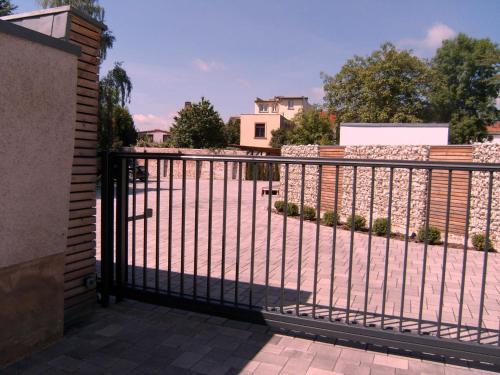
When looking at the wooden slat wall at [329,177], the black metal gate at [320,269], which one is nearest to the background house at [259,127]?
the wooden slat wall at [329,177]

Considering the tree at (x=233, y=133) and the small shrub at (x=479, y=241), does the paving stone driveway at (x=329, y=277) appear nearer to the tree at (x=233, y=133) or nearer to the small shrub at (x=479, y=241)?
the small shrub at (x=479, y=241)

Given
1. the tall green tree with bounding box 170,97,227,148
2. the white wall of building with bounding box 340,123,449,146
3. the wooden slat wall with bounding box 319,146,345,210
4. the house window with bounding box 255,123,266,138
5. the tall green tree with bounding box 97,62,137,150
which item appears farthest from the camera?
the house window with bounding box 255,123,266,138

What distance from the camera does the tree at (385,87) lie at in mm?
32156

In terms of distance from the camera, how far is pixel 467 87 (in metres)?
42.8

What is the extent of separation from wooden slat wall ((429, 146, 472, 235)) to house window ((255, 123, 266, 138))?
1636 inches

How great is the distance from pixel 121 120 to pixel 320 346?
41807 millimetres

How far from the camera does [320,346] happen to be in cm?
322

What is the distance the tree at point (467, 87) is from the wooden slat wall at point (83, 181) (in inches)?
1634

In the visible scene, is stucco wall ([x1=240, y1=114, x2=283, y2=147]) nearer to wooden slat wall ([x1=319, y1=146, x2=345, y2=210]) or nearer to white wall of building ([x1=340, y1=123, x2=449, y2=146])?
white wall of building ([x1=340, y1=123, x2=449, y2=146])

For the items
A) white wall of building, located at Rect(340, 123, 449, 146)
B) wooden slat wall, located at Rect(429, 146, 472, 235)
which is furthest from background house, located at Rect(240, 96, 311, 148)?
wooden slat wall, located at Rect(429, 146, 472, 235)

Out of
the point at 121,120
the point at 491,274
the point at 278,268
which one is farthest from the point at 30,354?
the point at 121,120

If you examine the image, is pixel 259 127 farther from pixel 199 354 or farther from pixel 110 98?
pixel 199 354

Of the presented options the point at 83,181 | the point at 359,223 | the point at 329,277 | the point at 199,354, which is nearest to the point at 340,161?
the point at 199,354

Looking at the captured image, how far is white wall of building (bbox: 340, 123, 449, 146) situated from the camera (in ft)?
42.9
